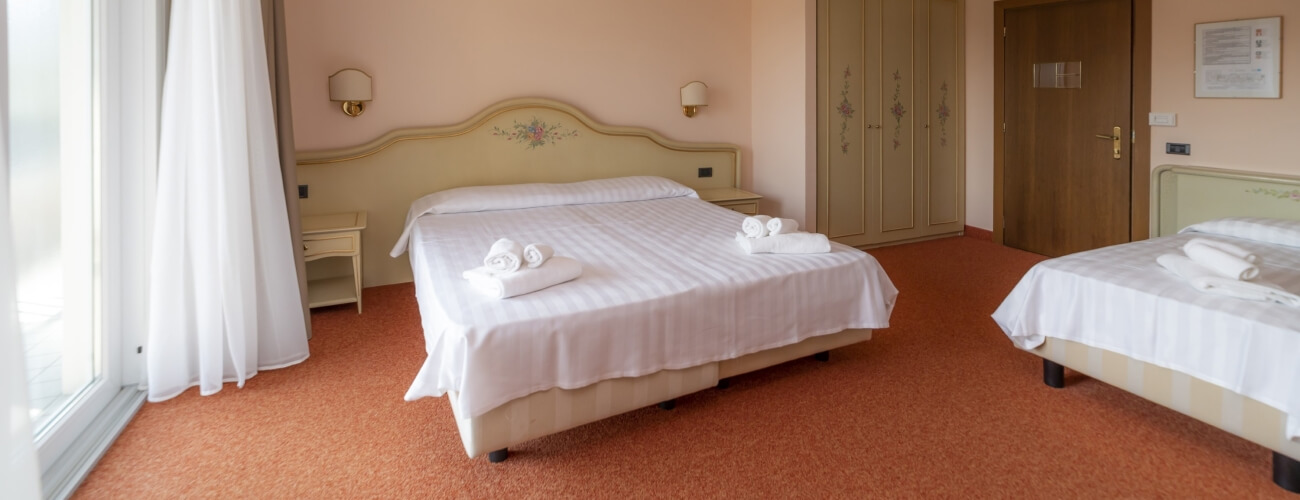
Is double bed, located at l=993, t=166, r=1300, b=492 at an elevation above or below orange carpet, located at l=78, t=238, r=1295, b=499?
above

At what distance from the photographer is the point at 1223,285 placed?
240 centimetres

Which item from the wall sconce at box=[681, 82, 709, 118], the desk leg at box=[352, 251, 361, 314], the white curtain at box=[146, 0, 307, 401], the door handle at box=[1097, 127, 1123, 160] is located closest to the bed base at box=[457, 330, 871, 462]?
the white curtain at box=[146, 0, 307, 401]

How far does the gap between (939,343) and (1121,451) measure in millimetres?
1069

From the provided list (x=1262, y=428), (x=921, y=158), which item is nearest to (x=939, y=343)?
(x=1262, y=428)

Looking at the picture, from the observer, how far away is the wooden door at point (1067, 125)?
4.53 m

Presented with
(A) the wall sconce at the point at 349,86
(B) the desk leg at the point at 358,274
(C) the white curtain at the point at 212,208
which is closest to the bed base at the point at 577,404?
(C) the white curtain at the point at 212,208

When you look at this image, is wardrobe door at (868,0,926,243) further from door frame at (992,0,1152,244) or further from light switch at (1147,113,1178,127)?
light switch at (1147,113,1178,127)

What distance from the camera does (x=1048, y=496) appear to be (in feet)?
6.90

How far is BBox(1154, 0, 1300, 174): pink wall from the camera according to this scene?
3.68 metres

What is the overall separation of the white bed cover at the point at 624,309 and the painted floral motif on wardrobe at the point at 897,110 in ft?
8.36

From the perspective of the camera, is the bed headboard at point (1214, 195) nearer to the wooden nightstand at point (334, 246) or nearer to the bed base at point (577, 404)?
the bed base at point (577, 404)

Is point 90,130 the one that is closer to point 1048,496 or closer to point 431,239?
point 431,239

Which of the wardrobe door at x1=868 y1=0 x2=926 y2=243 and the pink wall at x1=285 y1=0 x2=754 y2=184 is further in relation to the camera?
the wardrobe door at x1=868 y1=0 x2=926 y2=243

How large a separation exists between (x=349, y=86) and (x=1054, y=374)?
11.9ft
